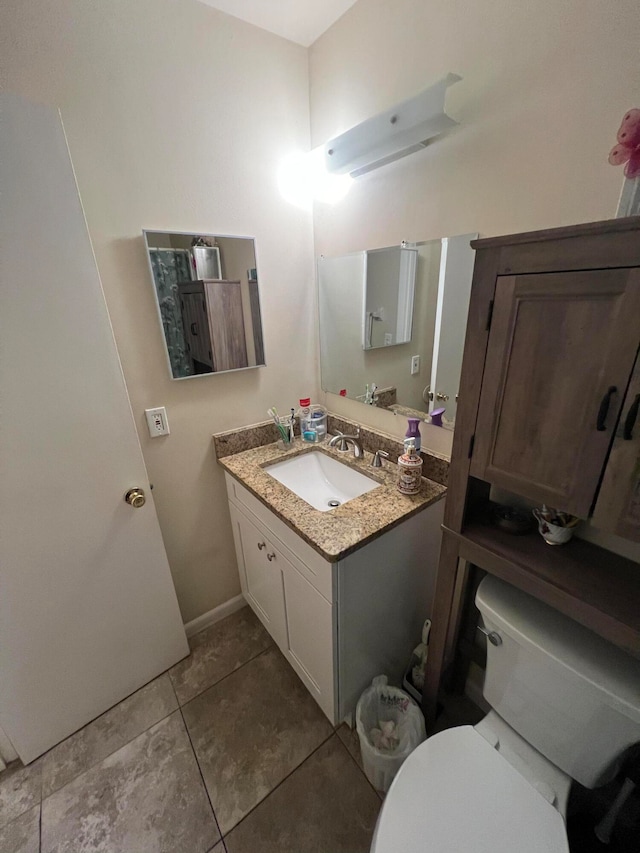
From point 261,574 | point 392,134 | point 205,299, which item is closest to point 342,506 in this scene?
point 261,574

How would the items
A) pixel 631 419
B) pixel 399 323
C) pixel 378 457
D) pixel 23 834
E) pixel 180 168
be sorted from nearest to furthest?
pixel 631 419 → pixel 23 834 → pixel 180 168 → pixel 399 323 → pixel 378 457

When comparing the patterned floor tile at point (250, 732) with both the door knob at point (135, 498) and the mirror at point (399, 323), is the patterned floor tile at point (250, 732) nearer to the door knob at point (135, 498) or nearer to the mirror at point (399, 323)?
the door knob at point (135, 498)

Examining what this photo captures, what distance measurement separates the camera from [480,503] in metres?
1.02

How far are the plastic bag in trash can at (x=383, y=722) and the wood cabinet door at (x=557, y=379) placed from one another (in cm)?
93

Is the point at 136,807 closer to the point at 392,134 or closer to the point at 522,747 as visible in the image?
the point at 522,747

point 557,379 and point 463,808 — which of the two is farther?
point 463,808

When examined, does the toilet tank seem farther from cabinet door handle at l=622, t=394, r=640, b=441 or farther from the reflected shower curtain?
the reflected shower curtain

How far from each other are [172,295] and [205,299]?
0.38ft

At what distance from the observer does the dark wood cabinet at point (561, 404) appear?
0.57 m

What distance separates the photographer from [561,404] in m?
0.65

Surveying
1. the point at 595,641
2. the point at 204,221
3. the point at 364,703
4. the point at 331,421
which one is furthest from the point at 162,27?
→ the point at 364,703

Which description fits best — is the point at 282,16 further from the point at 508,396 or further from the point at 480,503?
the point at 480,503

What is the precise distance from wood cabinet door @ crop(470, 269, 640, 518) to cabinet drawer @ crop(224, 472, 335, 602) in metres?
0.54

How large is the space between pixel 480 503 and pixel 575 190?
84cm
